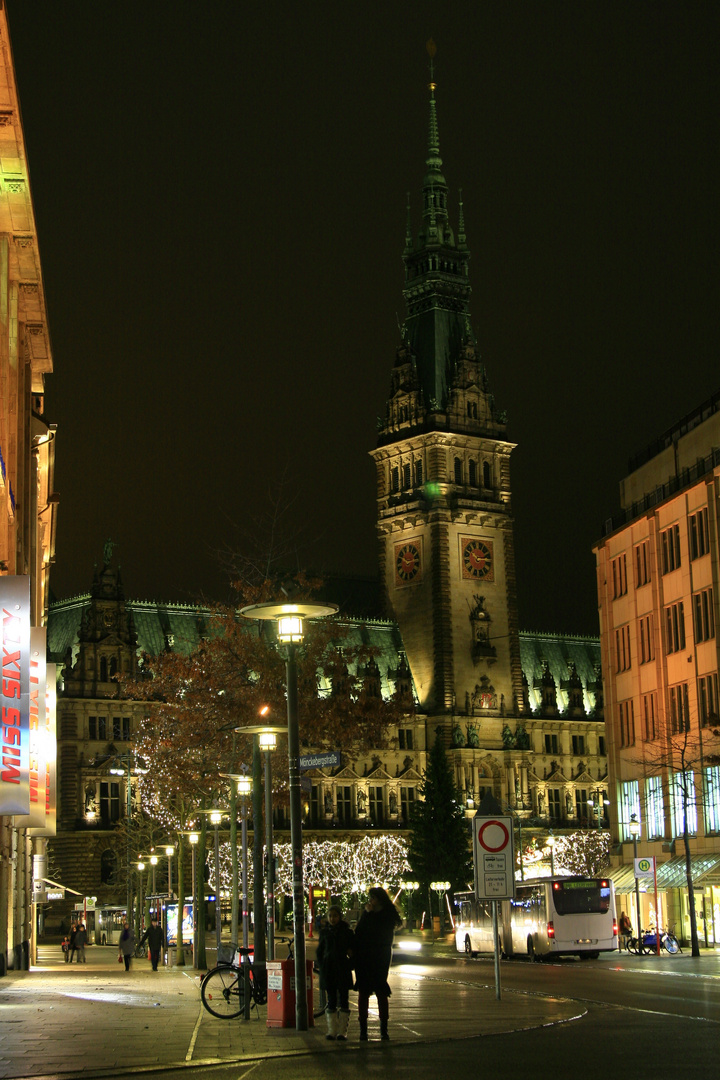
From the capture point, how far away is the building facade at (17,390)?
3775 centimetres

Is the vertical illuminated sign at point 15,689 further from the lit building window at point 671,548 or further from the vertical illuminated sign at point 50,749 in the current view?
the lit building window at point 671,548

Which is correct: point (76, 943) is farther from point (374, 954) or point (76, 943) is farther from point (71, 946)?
point (374, 954)

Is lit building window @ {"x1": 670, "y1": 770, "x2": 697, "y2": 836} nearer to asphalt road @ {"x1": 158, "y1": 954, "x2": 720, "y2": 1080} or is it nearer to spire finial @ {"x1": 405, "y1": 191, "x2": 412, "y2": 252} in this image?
asphalt road @ {"x1": 158, "y1": 954, "x2": 720, "y2": 1080}

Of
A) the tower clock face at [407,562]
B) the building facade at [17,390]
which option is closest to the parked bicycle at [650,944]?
the building facade at [17,390]

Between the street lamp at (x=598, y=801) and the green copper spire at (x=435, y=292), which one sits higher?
the green copper spire at (x=435, y=292)

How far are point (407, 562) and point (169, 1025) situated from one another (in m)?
123

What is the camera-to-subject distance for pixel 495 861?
33469mm

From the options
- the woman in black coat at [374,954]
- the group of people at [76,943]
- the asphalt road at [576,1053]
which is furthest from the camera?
the group of people at [76,943]

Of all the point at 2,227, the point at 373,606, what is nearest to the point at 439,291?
the point at 373,606

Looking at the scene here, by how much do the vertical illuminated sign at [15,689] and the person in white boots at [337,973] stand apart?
7.45m

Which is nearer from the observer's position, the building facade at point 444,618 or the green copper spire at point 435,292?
the building facade at point 444,618

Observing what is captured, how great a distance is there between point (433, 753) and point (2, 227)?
307ft

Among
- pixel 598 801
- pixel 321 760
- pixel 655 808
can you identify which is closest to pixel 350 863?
pixel 598 801

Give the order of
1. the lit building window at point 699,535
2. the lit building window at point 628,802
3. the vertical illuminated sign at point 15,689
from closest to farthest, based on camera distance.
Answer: the vertical illuminated sign at point 15,689 → the lit building window at point 699,535 → the lit building window at point 628,802
